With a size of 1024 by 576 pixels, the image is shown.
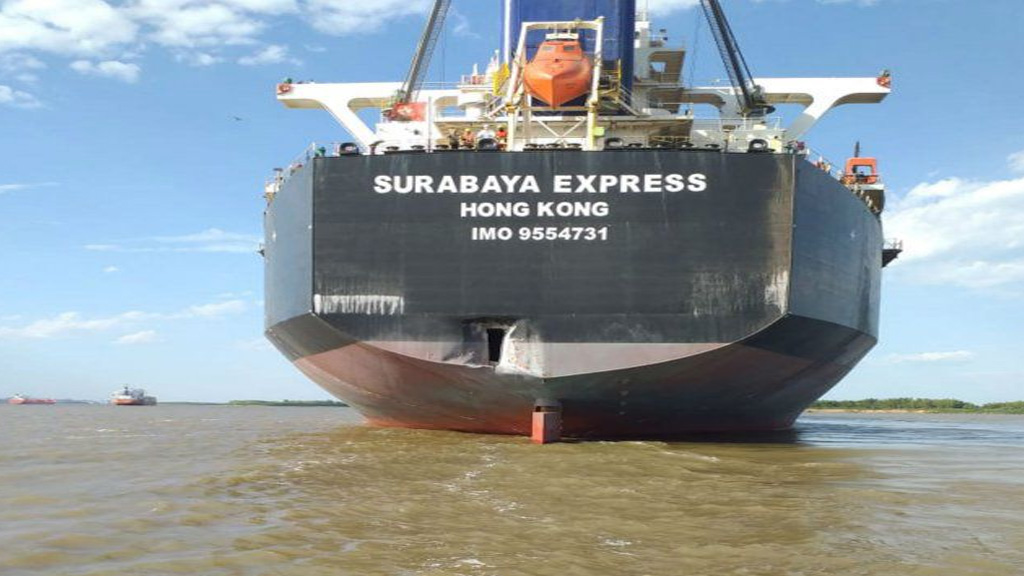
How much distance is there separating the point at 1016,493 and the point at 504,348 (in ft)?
21.8

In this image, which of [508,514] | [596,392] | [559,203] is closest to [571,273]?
[559,203]

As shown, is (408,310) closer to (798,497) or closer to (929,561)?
(798,497)

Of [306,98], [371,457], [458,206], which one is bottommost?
[371,457]

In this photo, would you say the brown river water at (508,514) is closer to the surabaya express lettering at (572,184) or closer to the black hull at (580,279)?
the black hull at (580,279)

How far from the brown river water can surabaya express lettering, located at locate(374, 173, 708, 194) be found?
3.83 metres

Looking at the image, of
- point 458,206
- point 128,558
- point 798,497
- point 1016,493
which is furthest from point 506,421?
point 128,558

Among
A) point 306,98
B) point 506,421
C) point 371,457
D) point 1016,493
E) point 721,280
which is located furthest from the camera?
point 306,98

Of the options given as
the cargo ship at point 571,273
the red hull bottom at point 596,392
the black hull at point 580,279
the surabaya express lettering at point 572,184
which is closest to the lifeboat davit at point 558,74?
the cargo ship at point 571,273

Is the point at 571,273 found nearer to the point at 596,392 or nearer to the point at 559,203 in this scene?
the point at 559,203

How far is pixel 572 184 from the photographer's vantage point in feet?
39.9

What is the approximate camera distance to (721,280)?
11922 millimetres

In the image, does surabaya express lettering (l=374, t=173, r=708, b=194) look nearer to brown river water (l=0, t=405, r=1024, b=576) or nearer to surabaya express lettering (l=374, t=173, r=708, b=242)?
surabaya express lettering (l=374, t=173, r=708, b=242)

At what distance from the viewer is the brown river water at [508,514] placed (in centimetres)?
493

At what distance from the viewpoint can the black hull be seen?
39.2 feet
